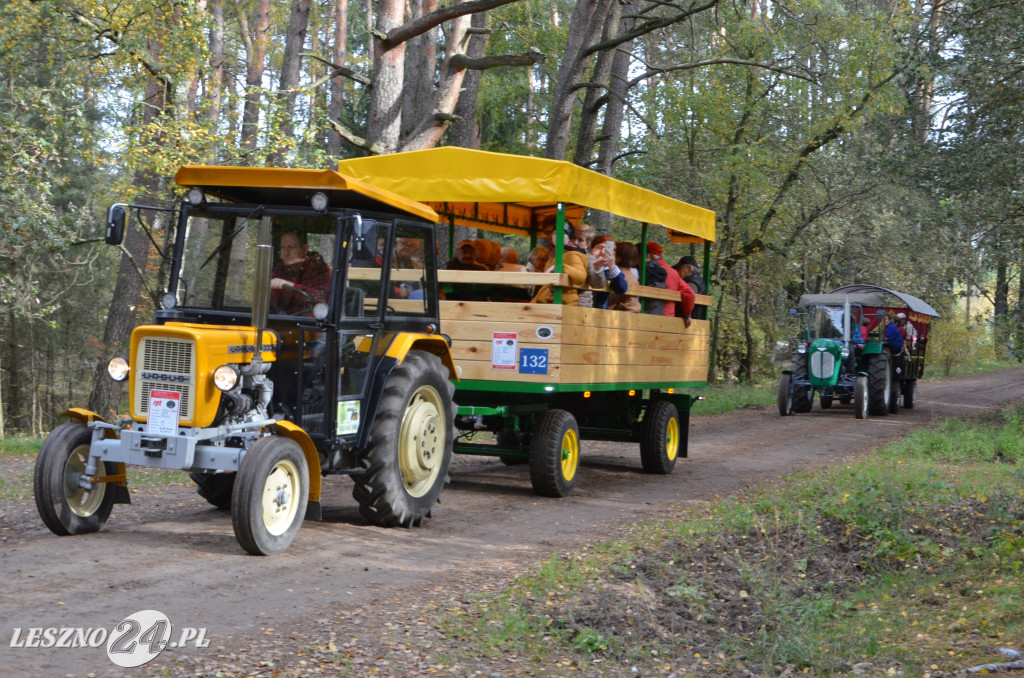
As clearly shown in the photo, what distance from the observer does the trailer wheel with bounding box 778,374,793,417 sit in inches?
778

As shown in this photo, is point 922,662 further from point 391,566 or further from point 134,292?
point 134,292

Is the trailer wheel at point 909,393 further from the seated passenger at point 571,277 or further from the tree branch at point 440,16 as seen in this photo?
the seated passenger at point 571,277

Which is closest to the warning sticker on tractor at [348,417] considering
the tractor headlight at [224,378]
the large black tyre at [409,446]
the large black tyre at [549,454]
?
the large black tyre at [409,446]

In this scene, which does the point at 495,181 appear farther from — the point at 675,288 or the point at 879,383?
the point at 879,383

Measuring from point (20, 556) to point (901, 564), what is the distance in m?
6.29

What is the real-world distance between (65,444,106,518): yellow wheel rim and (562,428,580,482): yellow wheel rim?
451 cm

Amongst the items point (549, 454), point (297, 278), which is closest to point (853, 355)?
point (549, 454)

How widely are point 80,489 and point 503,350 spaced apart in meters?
3.87

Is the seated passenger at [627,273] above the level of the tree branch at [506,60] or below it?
below

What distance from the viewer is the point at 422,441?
8.18 metres

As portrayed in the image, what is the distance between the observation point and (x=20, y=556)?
20.9ft

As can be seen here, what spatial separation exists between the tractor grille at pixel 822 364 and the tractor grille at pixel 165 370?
16.0 metres

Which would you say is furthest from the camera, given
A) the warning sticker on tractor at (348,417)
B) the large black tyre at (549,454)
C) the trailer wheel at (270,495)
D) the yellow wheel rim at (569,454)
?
the yellow wheel rim at (569,454)

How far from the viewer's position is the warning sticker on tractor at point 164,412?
21.4ft
